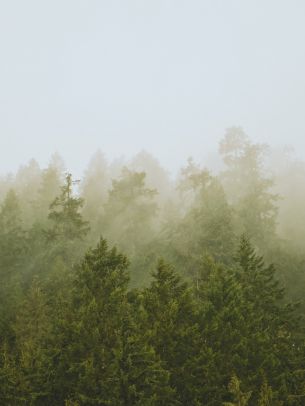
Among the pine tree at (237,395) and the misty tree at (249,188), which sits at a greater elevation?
the misty tree at (249,188)

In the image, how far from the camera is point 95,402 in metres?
18.1

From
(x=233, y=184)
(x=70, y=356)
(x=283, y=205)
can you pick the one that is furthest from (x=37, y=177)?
(x=70, y=356)

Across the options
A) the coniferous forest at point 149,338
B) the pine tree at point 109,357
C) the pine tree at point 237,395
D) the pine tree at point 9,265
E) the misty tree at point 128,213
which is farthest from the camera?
the misty tree at point 128,213

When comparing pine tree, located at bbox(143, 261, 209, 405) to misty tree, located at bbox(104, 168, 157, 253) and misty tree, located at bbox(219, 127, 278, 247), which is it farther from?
misty tree, located at bbox(104, 168, 157, 253)

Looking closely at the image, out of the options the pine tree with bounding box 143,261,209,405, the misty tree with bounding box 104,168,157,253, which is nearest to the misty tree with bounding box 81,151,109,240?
the misty tree with bounding box 104,168,157,253

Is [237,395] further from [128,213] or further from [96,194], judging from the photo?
[96,194]

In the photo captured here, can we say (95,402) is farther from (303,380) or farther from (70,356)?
(303,380)

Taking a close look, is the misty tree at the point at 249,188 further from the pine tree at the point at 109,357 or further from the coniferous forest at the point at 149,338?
the pine tree at the point at 109,357

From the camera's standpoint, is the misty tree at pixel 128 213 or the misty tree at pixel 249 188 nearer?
the misty tree at pixel 249 188

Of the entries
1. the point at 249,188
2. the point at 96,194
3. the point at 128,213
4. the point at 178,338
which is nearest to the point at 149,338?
the point at 178,338

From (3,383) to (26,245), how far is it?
17487mm

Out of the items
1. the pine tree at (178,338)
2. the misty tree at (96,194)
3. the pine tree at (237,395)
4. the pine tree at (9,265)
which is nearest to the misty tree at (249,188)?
the misty tree at (96,194)

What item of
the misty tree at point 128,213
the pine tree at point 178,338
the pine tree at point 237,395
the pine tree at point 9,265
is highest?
the misty tree at point 128,213

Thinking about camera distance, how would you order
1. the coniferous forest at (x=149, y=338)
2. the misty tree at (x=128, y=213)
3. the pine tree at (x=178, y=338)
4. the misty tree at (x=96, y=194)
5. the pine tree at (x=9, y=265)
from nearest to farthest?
the coniferous forest at (x=149, y=338), the pine tree at (x=178, y=338), the pine tree at (x=9, y=265), the misty tree at (x=128, y=213), the misty tree at (x=96, y=194)
